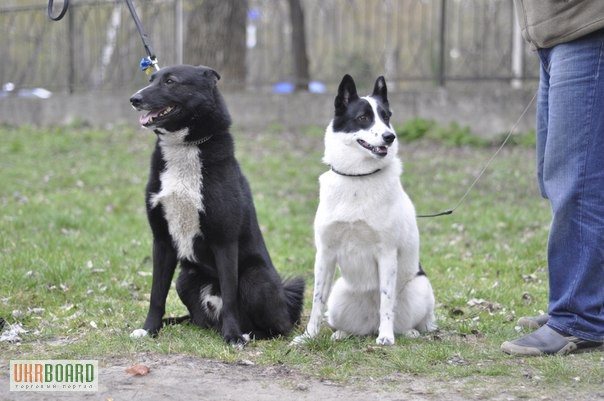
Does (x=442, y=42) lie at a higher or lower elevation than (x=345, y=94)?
higher

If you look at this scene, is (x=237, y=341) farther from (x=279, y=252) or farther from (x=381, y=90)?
(x=279, y=252)

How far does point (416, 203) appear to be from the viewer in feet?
26.6

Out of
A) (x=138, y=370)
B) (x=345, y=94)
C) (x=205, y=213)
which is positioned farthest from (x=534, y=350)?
(x=138, y=370)

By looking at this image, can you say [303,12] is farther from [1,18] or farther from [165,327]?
[165,327]

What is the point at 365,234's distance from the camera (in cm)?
406

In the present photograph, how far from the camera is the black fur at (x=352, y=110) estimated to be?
4105 mm

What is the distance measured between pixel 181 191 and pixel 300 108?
7976mm

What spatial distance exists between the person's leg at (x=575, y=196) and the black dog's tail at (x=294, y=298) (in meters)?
1.22

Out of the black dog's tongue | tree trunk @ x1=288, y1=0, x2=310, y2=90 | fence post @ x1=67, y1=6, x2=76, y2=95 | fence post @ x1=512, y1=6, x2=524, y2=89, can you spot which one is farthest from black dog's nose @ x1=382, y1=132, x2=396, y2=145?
fence post @ x1=67, y1=6, x2=76, y2=95

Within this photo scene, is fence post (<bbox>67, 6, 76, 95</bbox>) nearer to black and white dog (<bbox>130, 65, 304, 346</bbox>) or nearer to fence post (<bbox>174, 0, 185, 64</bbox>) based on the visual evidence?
fence post (<bbox>174, 0, 185, 64</bbox>)

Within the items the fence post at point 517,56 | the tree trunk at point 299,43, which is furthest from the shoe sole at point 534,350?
the tree trunk at point 299,43

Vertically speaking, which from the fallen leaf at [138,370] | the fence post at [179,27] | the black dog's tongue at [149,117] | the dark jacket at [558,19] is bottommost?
the fallen leaf at [138,370]

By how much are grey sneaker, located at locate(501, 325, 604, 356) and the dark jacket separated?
4.58 ft

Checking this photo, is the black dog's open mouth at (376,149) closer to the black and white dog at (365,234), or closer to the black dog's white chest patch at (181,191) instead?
the black and white dog at (365,234)
